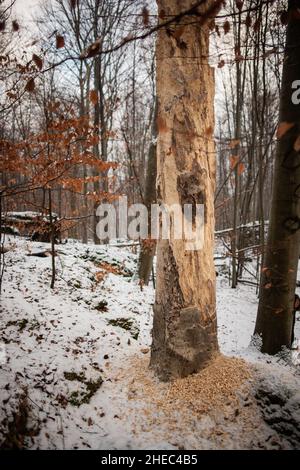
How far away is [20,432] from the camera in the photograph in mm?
2559

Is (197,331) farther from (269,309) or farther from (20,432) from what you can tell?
(20,432)

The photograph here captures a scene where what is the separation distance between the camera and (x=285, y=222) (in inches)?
150

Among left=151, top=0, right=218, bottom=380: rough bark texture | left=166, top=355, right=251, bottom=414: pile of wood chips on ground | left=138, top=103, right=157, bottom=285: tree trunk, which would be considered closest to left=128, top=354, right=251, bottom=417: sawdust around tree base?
left=166, top=355, right=251, bottom=414: pile of wood chips on ground

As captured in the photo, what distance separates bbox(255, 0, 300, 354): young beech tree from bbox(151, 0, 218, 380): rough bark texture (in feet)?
3.67

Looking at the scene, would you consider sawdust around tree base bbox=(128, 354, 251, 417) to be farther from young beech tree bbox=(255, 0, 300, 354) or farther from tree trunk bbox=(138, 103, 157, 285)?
tree trunk bbox=(138, 103, 157, 285)

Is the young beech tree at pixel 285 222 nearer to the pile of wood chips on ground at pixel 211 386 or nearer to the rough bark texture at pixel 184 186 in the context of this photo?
the pile of wood chips on ground at pixel 211 386

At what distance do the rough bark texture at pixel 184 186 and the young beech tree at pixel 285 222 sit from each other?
3.67 feet

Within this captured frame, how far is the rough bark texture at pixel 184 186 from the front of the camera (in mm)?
2998

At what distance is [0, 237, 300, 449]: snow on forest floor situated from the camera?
263 centimetres

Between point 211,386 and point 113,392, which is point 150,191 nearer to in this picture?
point 113,392

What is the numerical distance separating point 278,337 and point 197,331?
1526 millimetres

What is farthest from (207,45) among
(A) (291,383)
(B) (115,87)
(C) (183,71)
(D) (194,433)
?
(B) (115,87)

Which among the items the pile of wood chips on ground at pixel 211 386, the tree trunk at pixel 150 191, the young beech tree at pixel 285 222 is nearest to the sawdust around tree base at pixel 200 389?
the pile of wood chips on ground at pixel 211 386

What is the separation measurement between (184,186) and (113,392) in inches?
101
